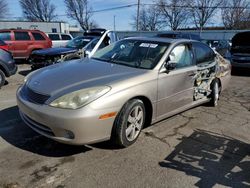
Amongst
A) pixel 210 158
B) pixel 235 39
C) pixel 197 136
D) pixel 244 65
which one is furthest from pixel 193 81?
pixel 235 39

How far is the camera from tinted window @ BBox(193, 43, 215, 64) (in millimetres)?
5234

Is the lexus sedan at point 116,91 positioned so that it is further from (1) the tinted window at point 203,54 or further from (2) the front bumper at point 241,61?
(2) the front bumper at point 241,61

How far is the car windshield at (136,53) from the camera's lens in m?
4.34

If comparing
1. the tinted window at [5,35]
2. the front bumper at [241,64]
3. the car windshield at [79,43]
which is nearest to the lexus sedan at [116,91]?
the car windshield at [79,43]

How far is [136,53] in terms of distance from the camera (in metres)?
4.61

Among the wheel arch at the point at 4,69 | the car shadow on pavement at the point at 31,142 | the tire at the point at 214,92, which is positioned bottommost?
the car shadow on pavement at the point at 31,142

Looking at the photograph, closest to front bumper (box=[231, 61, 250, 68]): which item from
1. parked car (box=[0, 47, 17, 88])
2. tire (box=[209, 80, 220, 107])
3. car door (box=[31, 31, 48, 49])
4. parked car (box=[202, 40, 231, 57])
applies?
parked car (box=[202, 40, 231, 57])

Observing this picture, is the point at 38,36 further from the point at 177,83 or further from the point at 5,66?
the point at 177,83

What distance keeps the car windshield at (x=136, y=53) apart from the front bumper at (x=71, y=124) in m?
1.31

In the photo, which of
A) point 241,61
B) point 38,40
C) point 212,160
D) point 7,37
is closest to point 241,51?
point 241,61

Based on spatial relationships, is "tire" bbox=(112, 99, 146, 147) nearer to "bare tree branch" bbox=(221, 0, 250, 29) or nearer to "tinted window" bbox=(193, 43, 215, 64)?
"tinted window" bbox=(193, 43, 215, 64)

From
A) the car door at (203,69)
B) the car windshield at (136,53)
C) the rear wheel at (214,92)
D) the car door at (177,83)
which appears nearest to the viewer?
the car door at (177,83)

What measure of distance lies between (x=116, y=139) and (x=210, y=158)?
131cm

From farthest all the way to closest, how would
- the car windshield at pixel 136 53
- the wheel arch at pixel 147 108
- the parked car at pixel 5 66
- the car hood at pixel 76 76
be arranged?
1. the parked car at pixel 5 66
2. the car windshield at pixel 136 53
3. the wheel arch at pixel 147 108
4. the car hood at pixel 76 76
